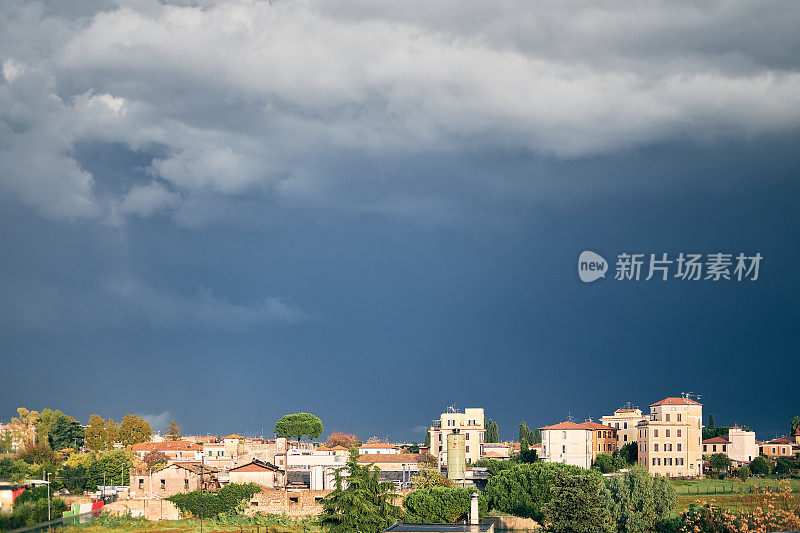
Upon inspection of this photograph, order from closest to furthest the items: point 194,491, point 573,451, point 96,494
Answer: point 194,491 < point 96,494 < point 573,451

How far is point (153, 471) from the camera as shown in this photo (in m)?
75.0

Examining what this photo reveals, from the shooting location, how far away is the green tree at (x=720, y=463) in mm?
99062

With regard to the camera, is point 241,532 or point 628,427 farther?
point 628,427

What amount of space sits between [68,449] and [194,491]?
171 ft

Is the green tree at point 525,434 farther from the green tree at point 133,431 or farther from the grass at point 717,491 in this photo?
the green tree at point 133,431

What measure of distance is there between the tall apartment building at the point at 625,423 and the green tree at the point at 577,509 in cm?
5459

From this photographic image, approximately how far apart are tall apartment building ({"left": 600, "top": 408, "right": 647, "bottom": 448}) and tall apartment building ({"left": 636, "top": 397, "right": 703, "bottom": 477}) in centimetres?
585

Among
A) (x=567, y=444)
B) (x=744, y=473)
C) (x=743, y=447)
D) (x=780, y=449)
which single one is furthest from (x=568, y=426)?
(x=780, y=449)

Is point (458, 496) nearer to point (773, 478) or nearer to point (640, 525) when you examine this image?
point (640, 525)

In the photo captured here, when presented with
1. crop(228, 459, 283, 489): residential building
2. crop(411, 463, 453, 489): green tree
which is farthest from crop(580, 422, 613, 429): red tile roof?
crop(228, 459, 283, 489): residential building

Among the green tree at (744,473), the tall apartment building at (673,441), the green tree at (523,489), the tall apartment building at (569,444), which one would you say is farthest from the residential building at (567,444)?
the green tree at (523,489)

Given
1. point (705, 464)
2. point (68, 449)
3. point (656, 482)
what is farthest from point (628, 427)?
point (68, 449)

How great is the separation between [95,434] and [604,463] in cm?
7087

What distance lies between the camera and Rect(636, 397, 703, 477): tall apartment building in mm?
97438
